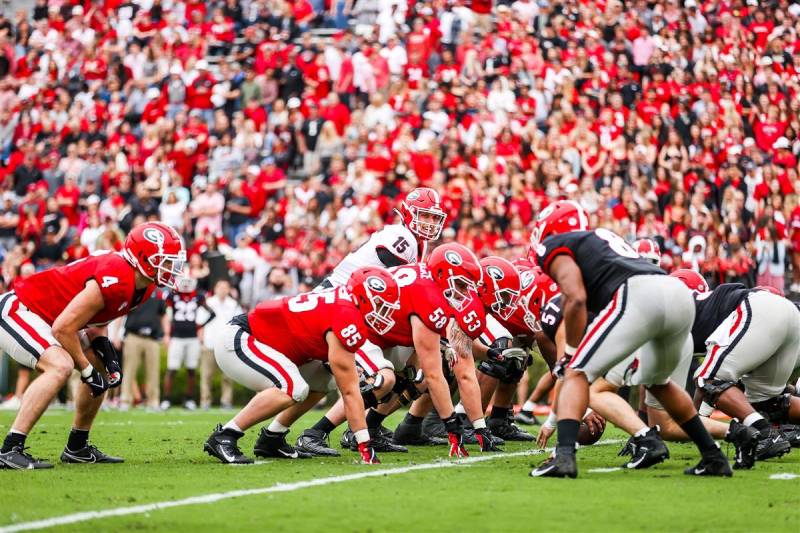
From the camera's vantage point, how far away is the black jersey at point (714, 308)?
347 inches

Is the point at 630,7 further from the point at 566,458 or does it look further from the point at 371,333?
the point at 566,458

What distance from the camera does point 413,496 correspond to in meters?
6.54

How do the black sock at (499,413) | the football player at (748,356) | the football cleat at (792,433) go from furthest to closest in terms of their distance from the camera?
the black sock at (499,413)
the football cleat at (792,433)
the football player at (748,356)

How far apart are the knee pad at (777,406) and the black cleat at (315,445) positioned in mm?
3271

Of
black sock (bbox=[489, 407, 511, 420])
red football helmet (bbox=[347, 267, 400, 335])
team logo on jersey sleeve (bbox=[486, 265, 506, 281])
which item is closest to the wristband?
red football helmet (bbox=[347, 267, 400, 335])

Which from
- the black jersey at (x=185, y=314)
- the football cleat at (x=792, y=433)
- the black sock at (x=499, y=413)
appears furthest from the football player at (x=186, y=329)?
the football cleat at (x=792, y=433)

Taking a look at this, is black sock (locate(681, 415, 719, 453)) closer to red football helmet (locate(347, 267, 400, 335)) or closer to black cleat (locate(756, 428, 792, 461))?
black cleat (locate(756, 428, 792, 461))

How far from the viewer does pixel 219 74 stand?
75.2ft

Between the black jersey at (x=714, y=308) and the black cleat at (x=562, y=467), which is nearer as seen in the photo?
the black cleat at (x=562, y=467)

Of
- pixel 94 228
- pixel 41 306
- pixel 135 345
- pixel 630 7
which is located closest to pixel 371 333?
pixel 41 306

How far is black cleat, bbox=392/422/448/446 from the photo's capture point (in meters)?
10.4

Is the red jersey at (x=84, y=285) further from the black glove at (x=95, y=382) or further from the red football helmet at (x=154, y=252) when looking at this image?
the black glove at (x=95, y=382)

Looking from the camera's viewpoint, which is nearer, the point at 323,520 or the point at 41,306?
the point at 323,520

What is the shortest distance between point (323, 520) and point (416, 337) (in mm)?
3295
